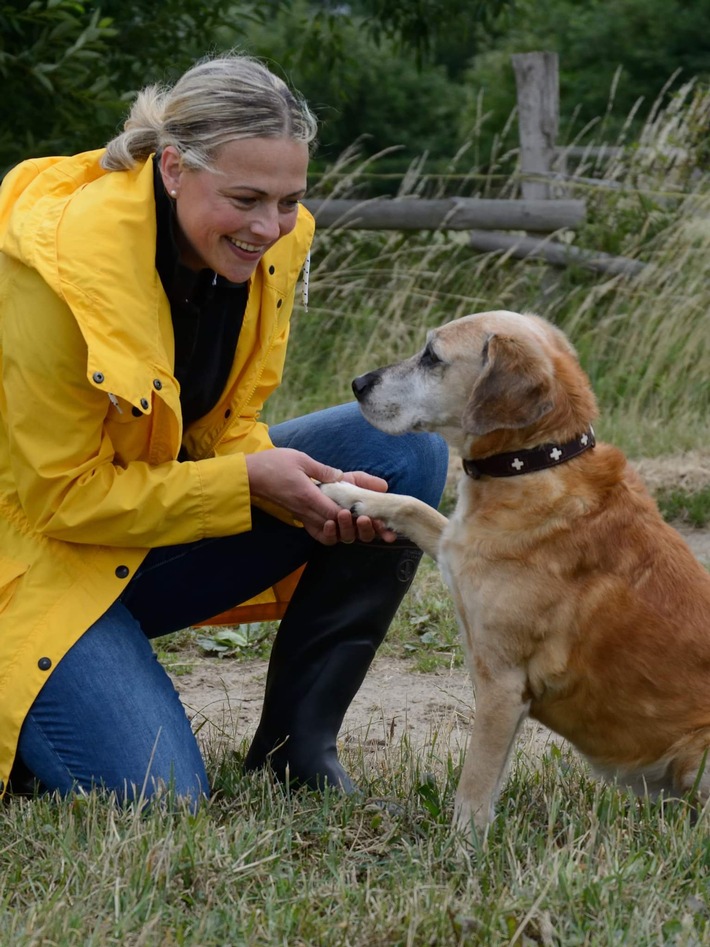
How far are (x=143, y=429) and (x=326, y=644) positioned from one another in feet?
2.57

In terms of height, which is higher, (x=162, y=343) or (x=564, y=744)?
(x=162, y=343)

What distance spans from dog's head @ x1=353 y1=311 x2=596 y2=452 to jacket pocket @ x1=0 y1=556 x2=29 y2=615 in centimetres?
98

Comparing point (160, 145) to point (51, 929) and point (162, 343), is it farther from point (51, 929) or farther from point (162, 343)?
point (51, 929)

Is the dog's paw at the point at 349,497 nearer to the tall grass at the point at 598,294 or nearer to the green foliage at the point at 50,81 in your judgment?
the green foliage at the point at 50,81

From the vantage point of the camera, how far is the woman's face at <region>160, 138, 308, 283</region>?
2.86 meters

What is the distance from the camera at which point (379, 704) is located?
3.98 meters

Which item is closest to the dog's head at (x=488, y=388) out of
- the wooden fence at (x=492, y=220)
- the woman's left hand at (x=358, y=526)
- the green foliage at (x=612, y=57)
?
the woman's left hand at (x=358, y=526)

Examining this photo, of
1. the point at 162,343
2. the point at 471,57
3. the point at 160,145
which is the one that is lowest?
the point at 471,57

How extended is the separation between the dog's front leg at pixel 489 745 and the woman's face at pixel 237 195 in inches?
46.3

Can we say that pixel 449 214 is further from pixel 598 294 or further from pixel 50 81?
pixel 50 81

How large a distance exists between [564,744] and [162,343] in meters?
1.74

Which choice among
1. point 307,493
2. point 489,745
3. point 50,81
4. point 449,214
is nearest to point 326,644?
point 307,493

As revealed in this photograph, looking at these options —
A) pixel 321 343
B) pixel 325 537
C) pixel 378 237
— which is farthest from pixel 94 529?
pixel 378 237

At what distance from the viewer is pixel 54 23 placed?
19.7ft
